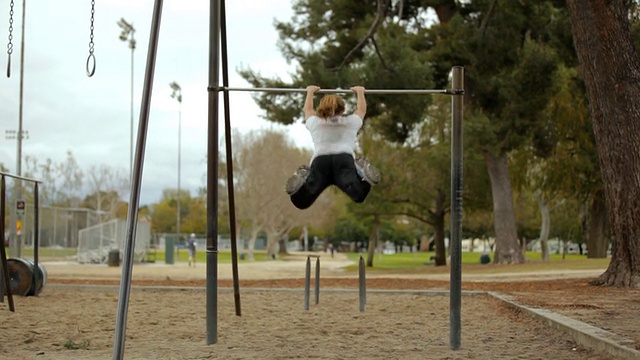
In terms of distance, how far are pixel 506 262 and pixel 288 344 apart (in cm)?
2144

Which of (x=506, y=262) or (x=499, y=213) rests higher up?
(x=499, y=213)

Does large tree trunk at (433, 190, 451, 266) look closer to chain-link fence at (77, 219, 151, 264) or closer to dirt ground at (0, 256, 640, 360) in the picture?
chain-link fence at (77, 219, 151, 264)

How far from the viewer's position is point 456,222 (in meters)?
7.17

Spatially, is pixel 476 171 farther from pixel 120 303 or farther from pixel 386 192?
pixel 120 303

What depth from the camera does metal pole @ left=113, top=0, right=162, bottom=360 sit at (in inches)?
239

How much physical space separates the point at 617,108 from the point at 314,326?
22.4 ft

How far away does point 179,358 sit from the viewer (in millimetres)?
Result: 6496

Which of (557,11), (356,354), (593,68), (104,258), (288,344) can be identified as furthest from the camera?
(104,258)

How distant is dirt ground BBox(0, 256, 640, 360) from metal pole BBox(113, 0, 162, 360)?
2.07 feet

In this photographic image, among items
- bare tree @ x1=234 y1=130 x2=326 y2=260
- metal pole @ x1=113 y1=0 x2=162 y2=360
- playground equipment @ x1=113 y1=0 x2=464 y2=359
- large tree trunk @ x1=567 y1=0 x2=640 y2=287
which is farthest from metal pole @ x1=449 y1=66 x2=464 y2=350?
bare tree @ x1=234 y1=130 x2=326 y2=260

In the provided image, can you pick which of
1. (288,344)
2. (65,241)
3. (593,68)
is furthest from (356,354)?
(65,241)

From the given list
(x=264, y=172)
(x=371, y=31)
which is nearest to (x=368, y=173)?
(x=371, y=31)

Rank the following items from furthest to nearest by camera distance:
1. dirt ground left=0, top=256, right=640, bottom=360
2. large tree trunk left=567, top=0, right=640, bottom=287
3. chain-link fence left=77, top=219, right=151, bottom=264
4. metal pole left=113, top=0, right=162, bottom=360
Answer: chain-link fence left=77, top=219, right=151, bottom=264
large tree trunk left=567, top=0, right=640, bottom=287
dirt ground left=0, top=256, right=640, bottom=360
metal pole left=113, top=0, right=162, bottom=360

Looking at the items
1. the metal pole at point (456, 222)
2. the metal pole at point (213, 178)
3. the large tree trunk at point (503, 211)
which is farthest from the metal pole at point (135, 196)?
the large tree trunk at point (503, 211)
